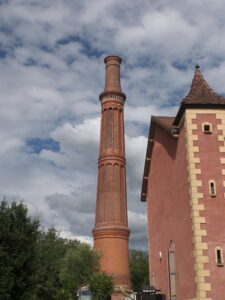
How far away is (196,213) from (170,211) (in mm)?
5050

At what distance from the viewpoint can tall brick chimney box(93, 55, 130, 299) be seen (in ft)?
170

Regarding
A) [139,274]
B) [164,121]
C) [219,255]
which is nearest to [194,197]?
[219,255]

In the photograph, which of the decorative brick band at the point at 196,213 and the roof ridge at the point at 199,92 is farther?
the roof ridge at the point at 199,92

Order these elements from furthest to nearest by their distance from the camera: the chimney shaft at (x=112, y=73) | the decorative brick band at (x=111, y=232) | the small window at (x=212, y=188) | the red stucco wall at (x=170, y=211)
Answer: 1. the chimney shaft at (x=112, y=73)
2. the decorative brick band at (x=111, y=232)
3. the red stucco wall at (x=170, y=211)
4. the small window at (x=212, y=188)

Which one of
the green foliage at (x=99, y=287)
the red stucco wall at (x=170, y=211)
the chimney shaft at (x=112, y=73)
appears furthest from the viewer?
the chimney shaft at (x=112, y=73)

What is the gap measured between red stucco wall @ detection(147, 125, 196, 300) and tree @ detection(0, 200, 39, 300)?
295 inches

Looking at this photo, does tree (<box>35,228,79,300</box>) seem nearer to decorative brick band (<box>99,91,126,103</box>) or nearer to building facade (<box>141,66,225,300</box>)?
building facade (<box>141,66,225,300</box>)

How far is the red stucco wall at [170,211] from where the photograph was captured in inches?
737

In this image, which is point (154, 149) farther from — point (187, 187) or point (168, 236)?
point (187, 187)

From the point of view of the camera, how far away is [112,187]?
182 ft

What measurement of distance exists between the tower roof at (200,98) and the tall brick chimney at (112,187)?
3463 centimetres

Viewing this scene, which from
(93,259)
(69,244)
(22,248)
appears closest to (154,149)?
(22,248)

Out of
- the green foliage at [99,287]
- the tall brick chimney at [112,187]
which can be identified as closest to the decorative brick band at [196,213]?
the green foliage at [99,287]

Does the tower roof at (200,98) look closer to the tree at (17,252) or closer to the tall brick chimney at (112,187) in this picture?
the tree at (17,252)
